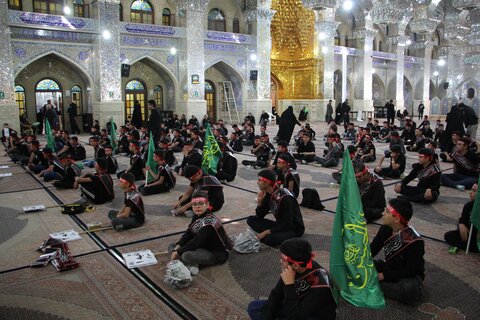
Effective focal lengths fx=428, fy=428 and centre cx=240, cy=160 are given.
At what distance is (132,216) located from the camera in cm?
Answer: 470

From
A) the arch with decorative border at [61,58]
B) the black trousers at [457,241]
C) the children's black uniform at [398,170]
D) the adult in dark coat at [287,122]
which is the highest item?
the arch with decorative border at [61,58]

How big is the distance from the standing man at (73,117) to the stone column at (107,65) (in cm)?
71

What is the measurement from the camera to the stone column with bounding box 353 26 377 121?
77.8ft

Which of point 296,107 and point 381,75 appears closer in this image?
point 296,107

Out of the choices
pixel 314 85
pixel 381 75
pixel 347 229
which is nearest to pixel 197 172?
pixel 347 229

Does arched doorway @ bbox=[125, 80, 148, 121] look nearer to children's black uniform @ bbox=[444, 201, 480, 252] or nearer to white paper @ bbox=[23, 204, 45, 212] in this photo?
white paper @ bbox=[23, 204, 45, 212]

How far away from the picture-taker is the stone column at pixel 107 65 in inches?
594

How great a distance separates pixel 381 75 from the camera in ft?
87.9

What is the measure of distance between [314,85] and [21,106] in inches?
528

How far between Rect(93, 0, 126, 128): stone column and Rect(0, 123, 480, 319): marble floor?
10536mm

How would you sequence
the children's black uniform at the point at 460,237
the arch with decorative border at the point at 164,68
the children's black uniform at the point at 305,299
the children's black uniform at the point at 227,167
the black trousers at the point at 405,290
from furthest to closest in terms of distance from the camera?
the arch with decorative border at the point at 164,68 < the children's black uniform at the point at 227,167 < the children's black uniform at the point at 460,237 < the black trousers at the point at 405,290 < the children's black uniform at the point at 305,299

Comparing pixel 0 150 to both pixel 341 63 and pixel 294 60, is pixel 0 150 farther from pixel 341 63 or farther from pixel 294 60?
pixel 341 63

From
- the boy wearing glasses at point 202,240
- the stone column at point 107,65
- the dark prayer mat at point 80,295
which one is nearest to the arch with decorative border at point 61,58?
the stone column at point 107,65

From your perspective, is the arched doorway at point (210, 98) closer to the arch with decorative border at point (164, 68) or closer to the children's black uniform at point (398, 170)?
the arch with decorative border at point (164, 68)
